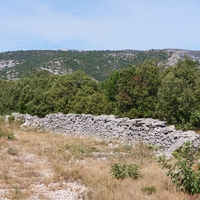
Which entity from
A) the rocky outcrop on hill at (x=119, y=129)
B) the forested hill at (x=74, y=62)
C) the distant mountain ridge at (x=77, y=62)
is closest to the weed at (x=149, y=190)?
the rocky outcrop on hill at (x=119, y=129)

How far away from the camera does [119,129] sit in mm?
17141

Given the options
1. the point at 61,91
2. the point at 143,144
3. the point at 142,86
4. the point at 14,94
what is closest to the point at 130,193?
the point at 143,144

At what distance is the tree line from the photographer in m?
17.9

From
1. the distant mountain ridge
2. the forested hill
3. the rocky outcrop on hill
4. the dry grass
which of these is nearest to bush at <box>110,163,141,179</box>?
the dry grass

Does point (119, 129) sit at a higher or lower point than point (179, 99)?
lower

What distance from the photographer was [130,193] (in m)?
7.10

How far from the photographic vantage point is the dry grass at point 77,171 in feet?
24.0

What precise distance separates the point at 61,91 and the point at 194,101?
1347 centimetres

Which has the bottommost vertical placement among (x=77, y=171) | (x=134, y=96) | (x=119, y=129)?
(x=119, y=129)

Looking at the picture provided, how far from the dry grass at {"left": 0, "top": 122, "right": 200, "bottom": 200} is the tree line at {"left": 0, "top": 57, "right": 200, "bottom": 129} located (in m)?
4.99

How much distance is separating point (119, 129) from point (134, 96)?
490 cm

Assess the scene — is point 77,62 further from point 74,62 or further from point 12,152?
point 12,152

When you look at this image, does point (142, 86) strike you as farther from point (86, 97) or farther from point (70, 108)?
point (70, 108)

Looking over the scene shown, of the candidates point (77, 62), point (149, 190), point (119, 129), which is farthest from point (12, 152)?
point (77, 62)
